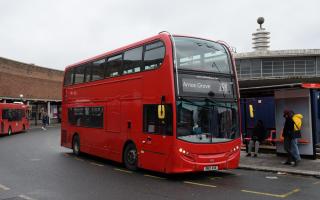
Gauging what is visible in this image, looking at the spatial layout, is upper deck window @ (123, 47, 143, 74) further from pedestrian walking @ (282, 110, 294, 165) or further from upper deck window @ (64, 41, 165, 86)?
pedestrian walking @ (282, 110, 294, 165)

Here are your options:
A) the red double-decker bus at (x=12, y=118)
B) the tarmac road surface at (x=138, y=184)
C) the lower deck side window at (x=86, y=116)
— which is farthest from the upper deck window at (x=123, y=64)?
the red double-decker bus at (x=12, y=118)

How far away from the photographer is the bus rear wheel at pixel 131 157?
40.9 ft

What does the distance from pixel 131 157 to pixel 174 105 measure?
302cm

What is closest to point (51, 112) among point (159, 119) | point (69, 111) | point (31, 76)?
point (31, 76)

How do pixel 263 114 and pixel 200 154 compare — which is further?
pixel 263 114

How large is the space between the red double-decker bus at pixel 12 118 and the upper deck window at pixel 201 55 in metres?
24.3

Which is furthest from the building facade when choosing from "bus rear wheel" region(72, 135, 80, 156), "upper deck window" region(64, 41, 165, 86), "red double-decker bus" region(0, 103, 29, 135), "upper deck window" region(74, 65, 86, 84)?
"upper deck window" region(64, 41, 165, 86)

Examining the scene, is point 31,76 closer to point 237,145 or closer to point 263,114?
point 263,114

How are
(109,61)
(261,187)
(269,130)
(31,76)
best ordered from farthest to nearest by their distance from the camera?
(31,76) < (269,130) < (109,61) < (261,187)

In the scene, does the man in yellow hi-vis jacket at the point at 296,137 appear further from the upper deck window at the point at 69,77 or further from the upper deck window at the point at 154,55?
the upper deck window at the point at 69,77

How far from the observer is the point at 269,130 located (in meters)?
17.0

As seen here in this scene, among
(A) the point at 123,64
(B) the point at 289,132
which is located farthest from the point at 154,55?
(B) the point at 289,132

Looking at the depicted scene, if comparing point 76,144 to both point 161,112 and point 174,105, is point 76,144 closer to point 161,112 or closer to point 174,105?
point 161,112

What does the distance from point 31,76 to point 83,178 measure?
45661 millimetres
